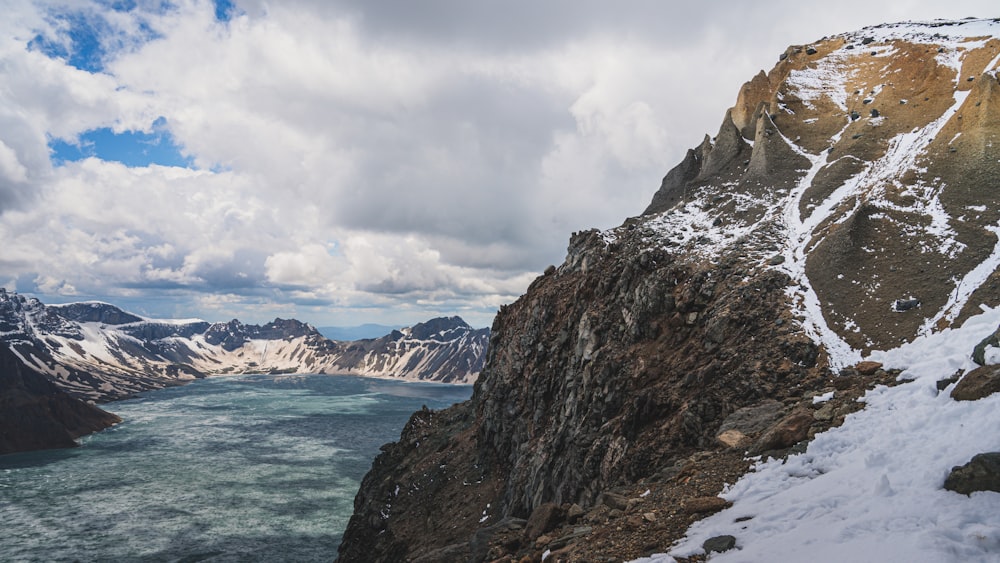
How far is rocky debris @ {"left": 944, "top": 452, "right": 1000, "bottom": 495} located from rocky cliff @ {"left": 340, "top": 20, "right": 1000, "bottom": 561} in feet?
18.8

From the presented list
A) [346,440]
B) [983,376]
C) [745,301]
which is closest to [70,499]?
[346,440]

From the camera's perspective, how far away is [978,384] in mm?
14711

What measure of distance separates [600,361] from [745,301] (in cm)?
1165

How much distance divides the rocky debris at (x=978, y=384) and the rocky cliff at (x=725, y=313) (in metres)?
3.69

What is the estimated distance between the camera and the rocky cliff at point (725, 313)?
67.5ft

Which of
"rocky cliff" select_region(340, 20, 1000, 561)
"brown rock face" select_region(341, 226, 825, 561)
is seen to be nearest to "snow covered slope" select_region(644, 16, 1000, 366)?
"rocky cliff" select_region(340, 20, 1000, 561)

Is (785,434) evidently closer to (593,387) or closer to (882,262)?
(593,387)

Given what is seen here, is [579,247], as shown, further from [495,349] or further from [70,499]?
[70,499]

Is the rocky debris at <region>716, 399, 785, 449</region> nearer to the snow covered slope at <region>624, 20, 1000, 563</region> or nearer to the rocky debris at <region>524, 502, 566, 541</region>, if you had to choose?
the snow covered slope at <region>624, 20, 1000, 563</region>

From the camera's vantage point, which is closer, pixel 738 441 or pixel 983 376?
pixel 983 376

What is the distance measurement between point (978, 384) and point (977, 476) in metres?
6.01

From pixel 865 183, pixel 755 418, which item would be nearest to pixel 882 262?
pixel 865 183

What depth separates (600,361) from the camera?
37.5m

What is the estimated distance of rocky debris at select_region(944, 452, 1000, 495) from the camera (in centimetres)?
1042
